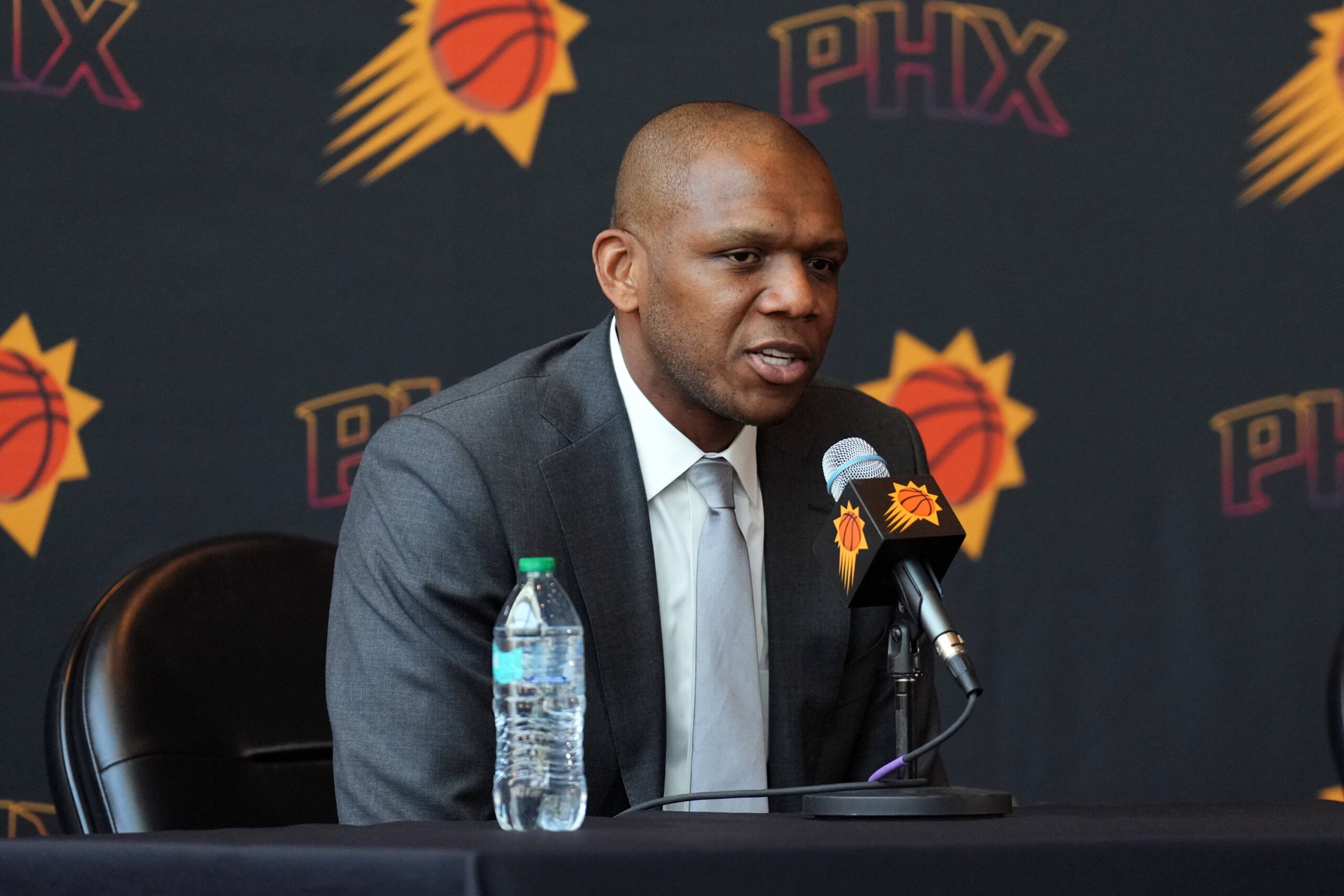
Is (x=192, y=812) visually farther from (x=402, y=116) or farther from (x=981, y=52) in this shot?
(x=981, y=52)

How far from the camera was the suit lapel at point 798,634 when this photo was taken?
1836mm


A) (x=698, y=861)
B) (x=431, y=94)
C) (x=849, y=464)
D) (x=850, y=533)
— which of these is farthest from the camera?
(x=431, y=94)

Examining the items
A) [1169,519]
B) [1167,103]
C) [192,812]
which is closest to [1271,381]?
[1169,519]

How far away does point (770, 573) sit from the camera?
6.21ft

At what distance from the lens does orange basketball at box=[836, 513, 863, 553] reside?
1.23 metres

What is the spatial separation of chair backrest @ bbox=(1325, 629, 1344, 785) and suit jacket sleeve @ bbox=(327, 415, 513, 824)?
1060mm

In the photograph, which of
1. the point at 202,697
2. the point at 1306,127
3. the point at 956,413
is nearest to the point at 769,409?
the point at 202,697

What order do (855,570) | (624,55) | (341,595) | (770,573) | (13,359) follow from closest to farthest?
(855,570), (341,595), (770,573), (13,359), (624,55)

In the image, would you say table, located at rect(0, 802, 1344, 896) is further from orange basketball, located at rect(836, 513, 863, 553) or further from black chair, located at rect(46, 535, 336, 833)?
black chair, located at rect(46, 535, 336, 833)

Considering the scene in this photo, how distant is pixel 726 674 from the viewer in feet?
5.86

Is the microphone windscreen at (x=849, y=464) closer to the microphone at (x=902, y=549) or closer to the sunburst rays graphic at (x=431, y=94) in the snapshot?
the microphone at (x=902, y=549)

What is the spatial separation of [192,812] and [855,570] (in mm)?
845

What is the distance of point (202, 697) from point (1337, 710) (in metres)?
1.40

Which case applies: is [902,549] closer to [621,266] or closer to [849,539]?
[849,539]
